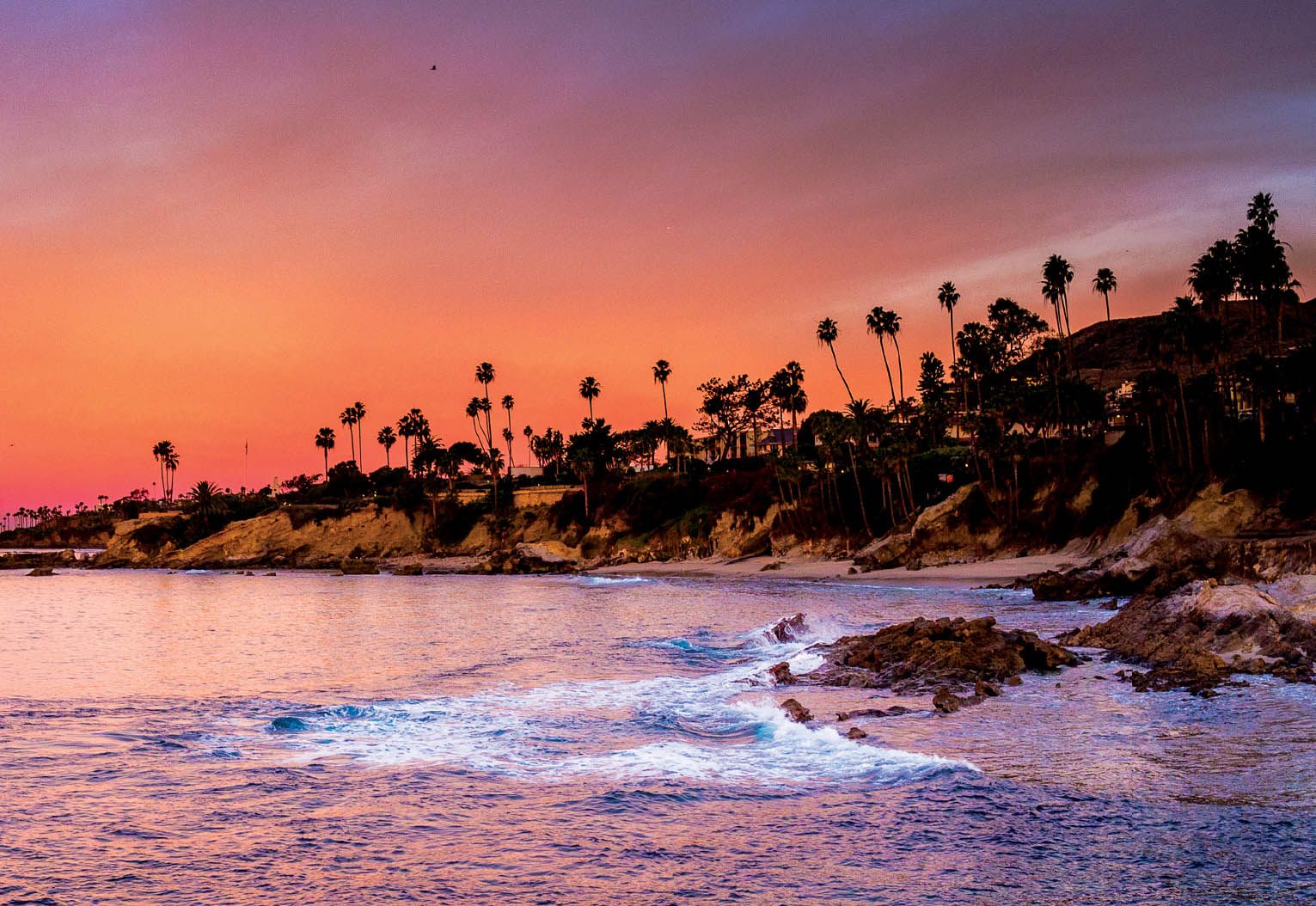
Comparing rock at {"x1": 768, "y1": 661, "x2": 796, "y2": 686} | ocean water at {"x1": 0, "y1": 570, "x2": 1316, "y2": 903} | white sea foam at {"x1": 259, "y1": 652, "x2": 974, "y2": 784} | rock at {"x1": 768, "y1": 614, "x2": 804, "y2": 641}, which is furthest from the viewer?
rock at {"x1": 768, "y1": 614, "x2": 804, "y2": 641}

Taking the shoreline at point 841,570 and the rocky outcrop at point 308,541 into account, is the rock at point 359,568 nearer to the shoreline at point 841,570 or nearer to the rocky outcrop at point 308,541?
the rocky outcrop at point 308,541

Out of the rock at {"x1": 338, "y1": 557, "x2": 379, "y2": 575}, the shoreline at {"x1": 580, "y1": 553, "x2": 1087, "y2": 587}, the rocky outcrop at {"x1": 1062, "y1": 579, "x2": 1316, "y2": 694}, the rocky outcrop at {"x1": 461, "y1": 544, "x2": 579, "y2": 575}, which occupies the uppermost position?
the rocky outcrop at {"x1": 1062, "y1": 579, "x2": 1316, "y2": 694}

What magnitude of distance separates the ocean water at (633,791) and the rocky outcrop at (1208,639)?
136 cm

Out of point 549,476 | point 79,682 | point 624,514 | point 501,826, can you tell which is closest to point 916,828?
point 501,826

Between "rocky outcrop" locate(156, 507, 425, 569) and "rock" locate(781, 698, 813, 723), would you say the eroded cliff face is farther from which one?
"rock" locate(781, 698, 813, 723)

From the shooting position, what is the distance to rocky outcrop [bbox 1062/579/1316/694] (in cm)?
1900

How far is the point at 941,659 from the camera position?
21.1m

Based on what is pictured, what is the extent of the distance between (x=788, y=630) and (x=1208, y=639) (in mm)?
14031

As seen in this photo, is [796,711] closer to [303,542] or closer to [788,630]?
[788,630]

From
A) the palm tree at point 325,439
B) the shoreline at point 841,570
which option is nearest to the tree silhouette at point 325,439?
the palm tree at point 325,439

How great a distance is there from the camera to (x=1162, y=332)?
6144 centimetres

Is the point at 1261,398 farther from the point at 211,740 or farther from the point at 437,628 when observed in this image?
the point at 211,740

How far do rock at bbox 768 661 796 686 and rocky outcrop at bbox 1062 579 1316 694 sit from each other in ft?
24.6

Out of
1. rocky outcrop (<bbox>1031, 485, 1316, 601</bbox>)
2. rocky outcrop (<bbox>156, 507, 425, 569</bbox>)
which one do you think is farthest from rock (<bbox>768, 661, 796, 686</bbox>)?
rocky outcrop (<bbox>156, 507, 425, 569</bbox>)
